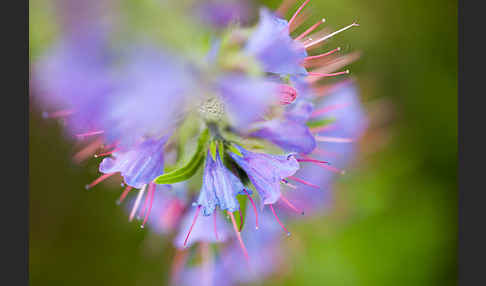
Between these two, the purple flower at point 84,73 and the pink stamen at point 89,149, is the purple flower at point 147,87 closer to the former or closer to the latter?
the purple flower at point 84,73

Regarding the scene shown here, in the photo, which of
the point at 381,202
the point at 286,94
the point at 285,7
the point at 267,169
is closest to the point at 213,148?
the point at 267,169

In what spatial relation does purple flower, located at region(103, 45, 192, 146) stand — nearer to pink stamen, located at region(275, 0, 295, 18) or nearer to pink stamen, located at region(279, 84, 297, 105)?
pink stamen, located at region(279, 84, 297, 105)

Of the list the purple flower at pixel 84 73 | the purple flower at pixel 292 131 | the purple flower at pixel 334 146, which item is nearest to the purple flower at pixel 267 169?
the purple flower at pixel 292 131

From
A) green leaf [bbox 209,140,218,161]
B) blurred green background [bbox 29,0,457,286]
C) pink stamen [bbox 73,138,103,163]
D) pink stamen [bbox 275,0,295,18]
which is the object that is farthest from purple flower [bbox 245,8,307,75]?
blurred green background [bbox 29,0,457,286]

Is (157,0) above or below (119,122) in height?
above

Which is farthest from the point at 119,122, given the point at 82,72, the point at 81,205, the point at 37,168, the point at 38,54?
the point at 81,205

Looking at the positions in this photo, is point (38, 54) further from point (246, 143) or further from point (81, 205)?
point (81, 205)
